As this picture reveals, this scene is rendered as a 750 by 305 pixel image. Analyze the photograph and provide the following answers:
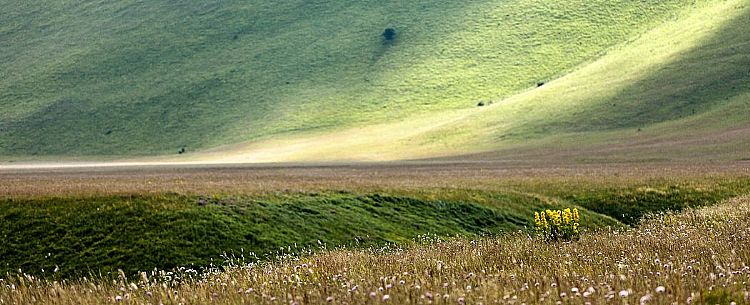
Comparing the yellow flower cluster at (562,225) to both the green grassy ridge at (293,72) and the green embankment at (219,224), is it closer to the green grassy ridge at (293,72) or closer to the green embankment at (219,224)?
the green embankment at (219,224)

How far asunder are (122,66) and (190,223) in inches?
6759

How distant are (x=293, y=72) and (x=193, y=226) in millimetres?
150785

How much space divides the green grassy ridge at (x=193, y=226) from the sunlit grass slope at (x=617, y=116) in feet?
186

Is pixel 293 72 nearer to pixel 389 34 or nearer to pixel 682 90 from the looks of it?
pixel 389 34

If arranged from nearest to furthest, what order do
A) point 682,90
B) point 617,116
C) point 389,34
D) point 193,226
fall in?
point 193,226 → point 617,116 → point 682,90 → point 389,34

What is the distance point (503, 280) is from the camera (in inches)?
399

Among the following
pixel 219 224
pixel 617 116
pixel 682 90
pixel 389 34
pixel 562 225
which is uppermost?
pixel 389 34

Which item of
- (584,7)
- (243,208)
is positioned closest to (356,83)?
(584,7)

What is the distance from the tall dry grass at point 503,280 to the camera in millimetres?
8266

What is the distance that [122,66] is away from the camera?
189750 mm

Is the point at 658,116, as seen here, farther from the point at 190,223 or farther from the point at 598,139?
the point at 190,223

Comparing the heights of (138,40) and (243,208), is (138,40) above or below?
above

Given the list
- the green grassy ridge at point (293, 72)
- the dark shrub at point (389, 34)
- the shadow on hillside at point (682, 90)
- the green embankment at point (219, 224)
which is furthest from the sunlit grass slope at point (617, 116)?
the green embankment at point (219, 224)

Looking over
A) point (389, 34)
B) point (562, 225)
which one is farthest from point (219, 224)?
point (389, 34)
